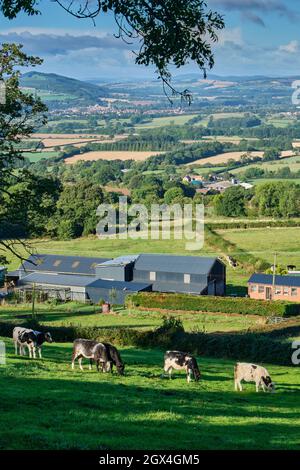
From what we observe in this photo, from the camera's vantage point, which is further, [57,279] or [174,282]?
[57,279]

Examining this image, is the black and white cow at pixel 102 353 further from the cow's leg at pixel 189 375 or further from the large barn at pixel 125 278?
the large barn at pixel 125 278

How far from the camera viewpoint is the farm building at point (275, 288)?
50.8 m

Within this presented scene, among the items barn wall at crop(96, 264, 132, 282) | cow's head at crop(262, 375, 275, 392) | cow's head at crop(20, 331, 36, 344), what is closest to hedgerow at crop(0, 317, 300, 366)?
cow's head at crop(262, 375, 275, 392)

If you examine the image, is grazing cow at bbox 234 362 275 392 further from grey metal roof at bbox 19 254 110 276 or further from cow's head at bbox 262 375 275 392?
grey metal roof at bbox 19 254 110 276

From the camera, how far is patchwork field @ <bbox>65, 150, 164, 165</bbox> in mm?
174875

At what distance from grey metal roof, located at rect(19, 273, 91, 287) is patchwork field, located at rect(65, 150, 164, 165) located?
363ft

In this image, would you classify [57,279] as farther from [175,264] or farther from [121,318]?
[121,318]

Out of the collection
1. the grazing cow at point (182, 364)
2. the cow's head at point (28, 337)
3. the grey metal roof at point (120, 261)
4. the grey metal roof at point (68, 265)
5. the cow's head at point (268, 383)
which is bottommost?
the grey metal roof at point (68, 265)

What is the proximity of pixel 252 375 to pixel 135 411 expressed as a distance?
5.68 meters

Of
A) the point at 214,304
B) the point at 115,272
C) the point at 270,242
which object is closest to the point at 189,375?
the point at 214,304

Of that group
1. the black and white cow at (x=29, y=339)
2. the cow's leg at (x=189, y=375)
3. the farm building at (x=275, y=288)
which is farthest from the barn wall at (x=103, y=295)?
the cow's leg at (x=189, y=375)

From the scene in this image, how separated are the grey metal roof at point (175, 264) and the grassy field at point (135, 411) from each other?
33786mm

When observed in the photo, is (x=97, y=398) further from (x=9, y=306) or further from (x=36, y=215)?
(x=9, y=306)

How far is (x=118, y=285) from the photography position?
5344cm
